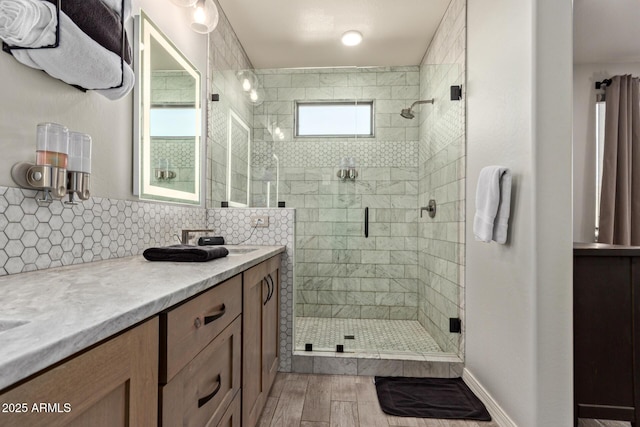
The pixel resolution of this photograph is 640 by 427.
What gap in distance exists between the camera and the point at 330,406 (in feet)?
6.39

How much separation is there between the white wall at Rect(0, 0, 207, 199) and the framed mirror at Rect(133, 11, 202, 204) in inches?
2.4

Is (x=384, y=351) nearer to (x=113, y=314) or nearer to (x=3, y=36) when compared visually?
(x=113, y=314)

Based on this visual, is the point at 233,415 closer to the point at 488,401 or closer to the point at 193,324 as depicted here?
the point at 193,324

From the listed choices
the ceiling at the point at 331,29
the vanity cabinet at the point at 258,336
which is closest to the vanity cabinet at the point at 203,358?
the vanity cabinet at the point at 258,336

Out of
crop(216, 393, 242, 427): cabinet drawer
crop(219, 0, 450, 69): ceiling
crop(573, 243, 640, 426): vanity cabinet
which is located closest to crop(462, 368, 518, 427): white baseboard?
crop(573, 243, 640, 426): vanity cabinet

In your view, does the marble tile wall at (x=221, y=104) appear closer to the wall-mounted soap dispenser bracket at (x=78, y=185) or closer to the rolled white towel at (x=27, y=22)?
the wall-mounted soap dispenser bracket at (x=78, y=185)

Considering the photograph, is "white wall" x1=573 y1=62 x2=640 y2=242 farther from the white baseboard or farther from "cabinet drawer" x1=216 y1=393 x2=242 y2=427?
"cabinet drawer" x1=216 y1=393 x2=242 y2=427

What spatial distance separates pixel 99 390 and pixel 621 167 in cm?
388

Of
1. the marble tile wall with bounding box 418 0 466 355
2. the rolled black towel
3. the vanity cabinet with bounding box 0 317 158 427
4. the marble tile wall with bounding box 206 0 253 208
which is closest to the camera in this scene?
the vanity cabinet with bounding box 0 317 158 427

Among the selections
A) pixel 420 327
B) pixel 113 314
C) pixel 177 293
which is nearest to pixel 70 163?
pixel 177 293

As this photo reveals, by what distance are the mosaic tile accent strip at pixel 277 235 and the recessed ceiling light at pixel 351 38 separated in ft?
5.53

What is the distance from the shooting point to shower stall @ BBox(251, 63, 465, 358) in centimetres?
282

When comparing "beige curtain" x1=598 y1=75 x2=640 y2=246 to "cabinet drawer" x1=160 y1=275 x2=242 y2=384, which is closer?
"cabinet drawer" x1=160 y1=275 x2=242 y2=384

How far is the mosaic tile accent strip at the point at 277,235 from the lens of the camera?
2.40 meters
